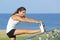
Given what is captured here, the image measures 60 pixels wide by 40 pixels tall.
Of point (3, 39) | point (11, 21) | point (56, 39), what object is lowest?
point (3, 39)

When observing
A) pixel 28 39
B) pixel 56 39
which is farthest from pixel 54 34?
pixel 28 39

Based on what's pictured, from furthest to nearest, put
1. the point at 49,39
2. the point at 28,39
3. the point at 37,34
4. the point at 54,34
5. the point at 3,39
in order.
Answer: the point at 3,39, the point at 54,34, the point at 49,39, the point at 37,34, the point at 28,39

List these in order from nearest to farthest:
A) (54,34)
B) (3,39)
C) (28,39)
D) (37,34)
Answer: (28,39), (37,34), (54,34), (3,39)

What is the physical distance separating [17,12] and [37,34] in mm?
1250

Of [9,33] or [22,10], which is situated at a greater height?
[22,10]

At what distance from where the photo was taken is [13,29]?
821 centimetres

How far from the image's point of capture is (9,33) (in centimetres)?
827

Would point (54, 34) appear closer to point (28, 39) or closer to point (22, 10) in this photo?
point (22, 10)

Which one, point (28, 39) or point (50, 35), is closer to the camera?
point (28, 39)

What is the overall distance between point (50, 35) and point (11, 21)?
1.12 m

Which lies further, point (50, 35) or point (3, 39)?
point (3, 39)

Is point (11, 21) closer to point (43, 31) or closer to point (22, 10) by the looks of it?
point (22, 10)

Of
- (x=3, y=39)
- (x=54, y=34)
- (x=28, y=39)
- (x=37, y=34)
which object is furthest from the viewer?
(x=3, y=39)

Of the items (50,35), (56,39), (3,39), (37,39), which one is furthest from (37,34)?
(3,39)
